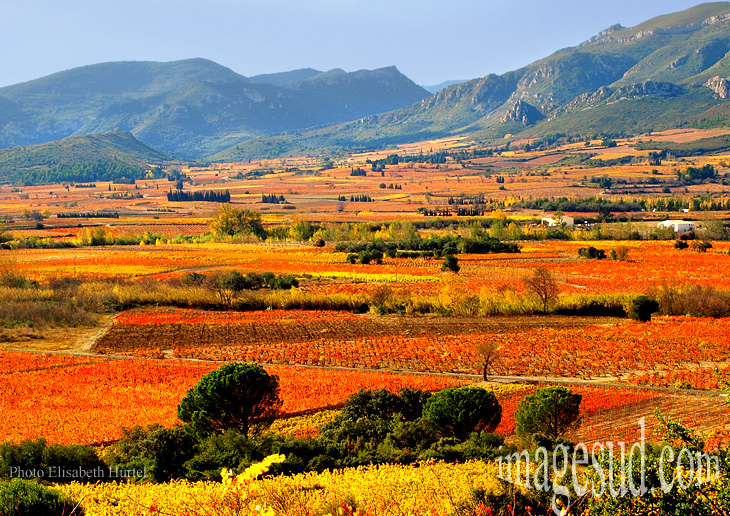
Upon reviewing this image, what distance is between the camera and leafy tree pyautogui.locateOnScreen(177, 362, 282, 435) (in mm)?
20625

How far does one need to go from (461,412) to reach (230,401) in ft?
24.3

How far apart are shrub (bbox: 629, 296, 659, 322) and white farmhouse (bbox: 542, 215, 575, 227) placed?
2946 inches

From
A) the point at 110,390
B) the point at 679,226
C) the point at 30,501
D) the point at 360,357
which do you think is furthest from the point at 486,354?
the point at 679,226

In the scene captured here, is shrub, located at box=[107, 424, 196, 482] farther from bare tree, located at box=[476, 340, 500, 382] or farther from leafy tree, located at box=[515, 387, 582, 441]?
bare tree, located at box=[476, 340, 500, 382]

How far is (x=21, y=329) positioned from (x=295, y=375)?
24229mm

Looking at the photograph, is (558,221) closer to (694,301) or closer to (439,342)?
(694,301)

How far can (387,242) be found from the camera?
96188 mm

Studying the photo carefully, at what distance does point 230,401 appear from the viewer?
20672mm

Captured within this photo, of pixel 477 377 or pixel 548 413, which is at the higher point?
pixel 548 413

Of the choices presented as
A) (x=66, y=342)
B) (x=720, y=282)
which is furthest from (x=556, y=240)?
(x=66, y=342)

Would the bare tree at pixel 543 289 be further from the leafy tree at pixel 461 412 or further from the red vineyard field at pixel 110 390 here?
the leafy tree at pixel 461 412

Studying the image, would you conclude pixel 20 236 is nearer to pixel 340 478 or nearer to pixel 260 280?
pixel 260 280

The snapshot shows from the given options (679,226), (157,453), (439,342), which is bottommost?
(679,226)

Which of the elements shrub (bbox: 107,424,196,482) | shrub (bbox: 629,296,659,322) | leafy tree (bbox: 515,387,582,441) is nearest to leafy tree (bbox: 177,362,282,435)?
shrub (bbox: 107,424,196,482)
